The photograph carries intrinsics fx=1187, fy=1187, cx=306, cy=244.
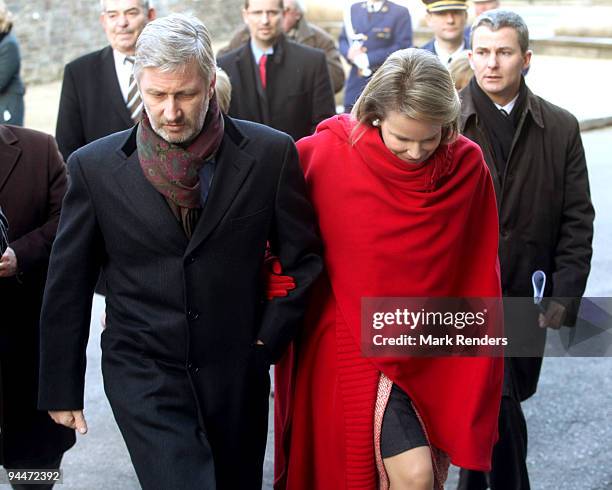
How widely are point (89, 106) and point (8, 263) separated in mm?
1837

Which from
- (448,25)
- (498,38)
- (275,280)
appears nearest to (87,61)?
(498,38)

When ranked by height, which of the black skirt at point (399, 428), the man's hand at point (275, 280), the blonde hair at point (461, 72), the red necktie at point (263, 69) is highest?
the blonde hair at point (461, 72)

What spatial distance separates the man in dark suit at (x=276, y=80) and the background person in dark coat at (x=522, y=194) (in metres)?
2.02

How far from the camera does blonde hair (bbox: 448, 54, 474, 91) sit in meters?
5.75

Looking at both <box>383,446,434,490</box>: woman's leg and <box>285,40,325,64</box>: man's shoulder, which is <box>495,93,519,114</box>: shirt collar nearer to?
<box>383,446,434,490</box>: woman's leg

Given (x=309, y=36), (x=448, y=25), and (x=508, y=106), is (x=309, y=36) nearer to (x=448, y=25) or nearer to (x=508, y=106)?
(x=448, y=25)

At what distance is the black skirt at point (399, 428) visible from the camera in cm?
392

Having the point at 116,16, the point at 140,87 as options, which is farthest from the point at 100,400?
the point at 140,87

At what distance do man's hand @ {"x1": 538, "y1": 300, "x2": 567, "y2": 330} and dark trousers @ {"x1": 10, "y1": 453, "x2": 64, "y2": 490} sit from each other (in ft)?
6.76

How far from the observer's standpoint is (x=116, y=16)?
5.98 metres

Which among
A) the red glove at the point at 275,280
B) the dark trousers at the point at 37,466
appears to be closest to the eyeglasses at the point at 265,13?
the dark trousers at the point at 37,466

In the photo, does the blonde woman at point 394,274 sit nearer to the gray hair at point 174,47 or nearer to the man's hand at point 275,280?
the man's hand at point 275,280

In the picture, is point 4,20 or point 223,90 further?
point 4,20

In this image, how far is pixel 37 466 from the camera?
4.62 metres
